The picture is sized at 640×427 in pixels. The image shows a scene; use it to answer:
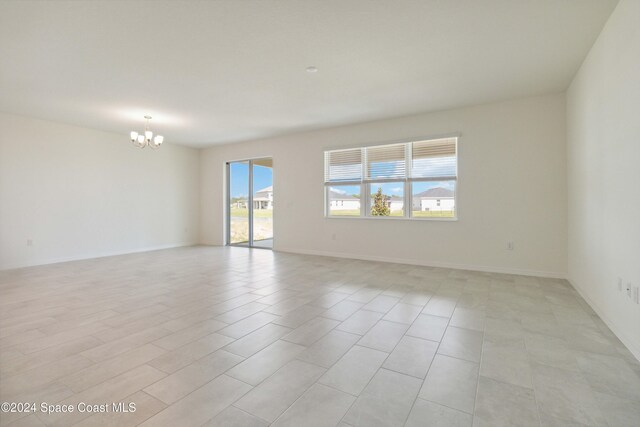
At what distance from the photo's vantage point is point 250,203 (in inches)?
308

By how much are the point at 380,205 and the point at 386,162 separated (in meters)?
0.83

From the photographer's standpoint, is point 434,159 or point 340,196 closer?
point 434,159

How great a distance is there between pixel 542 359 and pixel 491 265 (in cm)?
290

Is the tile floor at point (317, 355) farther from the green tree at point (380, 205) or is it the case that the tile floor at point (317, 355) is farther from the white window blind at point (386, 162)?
the white window blind at point (386, 162)

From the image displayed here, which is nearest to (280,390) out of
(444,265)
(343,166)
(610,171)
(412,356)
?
(412,356)

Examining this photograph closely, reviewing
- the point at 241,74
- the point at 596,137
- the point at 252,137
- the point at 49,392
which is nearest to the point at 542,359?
the point at 596,137

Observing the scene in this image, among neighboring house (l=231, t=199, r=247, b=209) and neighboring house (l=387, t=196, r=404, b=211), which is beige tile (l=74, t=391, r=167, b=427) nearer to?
neighboring house (l=387, t=196, r=404, b=211)

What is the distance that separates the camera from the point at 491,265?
187 inches

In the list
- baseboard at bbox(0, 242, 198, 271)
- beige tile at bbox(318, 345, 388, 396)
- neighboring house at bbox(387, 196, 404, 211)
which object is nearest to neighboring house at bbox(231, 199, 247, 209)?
baseboard at bbox(0, 242, 198, 271)

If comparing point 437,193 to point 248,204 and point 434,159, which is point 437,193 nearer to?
point 434,159

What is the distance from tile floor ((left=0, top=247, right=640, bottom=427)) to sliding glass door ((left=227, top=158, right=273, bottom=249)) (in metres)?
3.76

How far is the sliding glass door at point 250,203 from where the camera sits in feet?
25.0

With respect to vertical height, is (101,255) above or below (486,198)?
below

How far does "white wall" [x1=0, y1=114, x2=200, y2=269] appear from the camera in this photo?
17.2 feet
